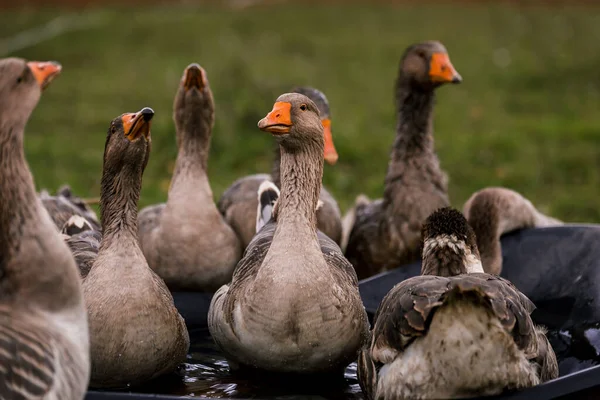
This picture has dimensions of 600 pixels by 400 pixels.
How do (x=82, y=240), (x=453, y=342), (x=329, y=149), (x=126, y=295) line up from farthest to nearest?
(x=329, y=149), (x=82, y=240), (x=126, y=295), (x=453, y=342)

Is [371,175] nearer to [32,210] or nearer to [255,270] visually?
[255,270]

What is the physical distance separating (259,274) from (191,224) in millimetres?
1802

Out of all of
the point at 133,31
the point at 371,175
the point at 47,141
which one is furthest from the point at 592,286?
the point at 133,31

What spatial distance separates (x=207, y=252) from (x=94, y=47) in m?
14.6

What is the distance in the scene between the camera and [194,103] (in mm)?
6852

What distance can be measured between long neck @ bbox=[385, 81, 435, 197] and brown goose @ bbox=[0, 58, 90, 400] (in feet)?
12.0

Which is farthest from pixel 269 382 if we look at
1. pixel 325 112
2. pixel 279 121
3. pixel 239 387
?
pixel 325 112

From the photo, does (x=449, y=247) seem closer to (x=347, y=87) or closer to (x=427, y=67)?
(x=427, y=67)

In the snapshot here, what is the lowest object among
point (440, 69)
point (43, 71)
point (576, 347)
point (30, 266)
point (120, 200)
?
point (576, 347)

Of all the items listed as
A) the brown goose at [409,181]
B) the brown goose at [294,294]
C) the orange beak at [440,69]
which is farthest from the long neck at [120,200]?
the orange beak at [440,69]

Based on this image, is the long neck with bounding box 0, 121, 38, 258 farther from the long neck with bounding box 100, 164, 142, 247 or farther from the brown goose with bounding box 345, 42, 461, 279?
the brown goose with bounding box 345, 42, 461, 279

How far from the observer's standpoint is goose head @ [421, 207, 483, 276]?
4930 mm

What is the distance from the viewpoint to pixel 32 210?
385 cm

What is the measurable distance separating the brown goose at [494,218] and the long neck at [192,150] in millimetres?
1993
